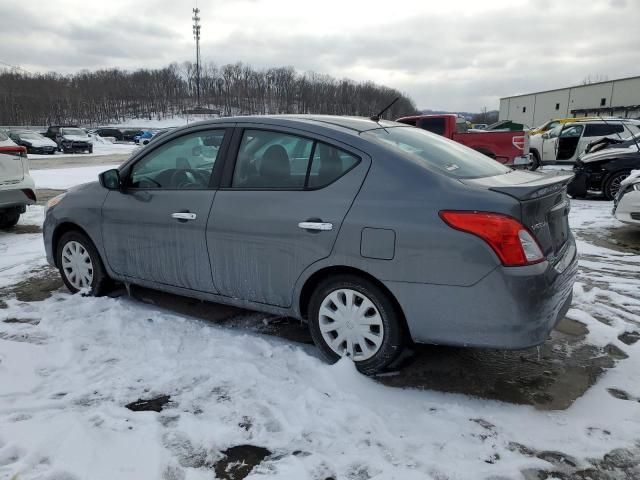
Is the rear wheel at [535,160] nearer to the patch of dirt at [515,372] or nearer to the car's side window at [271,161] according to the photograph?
the patch of dirt at [515,372]

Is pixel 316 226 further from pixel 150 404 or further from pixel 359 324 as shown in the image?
pixel 150 404

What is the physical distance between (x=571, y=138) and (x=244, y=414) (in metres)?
15.2

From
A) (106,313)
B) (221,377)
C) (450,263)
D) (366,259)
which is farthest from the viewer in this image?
(106,313)

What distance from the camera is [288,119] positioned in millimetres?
3465

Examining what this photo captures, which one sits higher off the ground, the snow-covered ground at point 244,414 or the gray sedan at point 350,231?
the gray sedan at point 350,231

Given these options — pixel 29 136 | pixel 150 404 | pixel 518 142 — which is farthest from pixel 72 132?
pixel 150 404

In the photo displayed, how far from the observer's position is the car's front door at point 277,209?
3059 mm

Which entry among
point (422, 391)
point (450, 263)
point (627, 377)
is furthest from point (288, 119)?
point (627, 377)

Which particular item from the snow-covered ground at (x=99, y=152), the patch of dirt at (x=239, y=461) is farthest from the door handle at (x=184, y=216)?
the snow-covered ground at (x=99, y=152)

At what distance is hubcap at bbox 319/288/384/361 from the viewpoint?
3.01 meters

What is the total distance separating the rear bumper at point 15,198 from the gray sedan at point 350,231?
3.71 metres

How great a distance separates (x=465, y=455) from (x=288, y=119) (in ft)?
7.76

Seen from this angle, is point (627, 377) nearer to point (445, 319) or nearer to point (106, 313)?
point (445, 319)

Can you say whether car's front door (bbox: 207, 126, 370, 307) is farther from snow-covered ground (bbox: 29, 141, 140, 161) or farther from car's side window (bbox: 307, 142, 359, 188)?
snow-covered ground (bbox: 29, 141, 140, 161)
